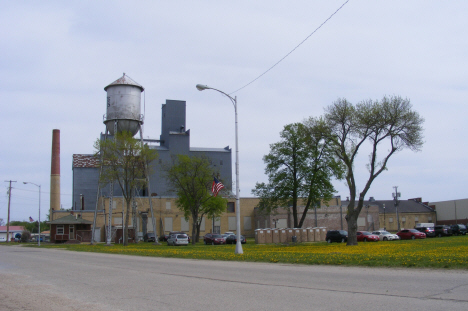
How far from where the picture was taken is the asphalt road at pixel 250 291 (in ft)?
27.8

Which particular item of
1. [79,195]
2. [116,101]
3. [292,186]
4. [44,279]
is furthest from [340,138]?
[79,195]

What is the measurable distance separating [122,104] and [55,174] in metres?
39.7

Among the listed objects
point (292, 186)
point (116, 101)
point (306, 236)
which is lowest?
point (306, 236)

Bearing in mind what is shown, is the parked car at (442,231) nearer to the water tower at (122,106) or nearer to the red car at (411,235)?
the red car at (411,235)

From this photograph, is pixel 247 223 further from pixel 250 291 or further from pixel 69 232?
pixel 250 291

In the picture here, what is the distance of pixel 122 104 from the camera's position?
50.9 m

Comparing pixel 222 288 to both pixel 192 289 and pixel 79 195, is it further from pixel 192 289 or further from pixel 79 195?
pixel 79 195

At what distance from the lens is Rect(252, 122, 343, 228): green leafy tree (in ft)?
158

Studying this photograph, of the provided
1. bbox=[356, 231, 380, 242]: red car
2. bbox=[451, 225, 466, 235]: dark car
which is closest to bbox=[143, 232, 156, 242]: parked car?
bbox=[356, 231, 380, 242]: red car

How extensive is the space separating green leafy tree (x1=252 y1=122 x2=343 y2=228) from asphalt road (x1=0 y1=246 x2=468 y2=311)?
3382 cm

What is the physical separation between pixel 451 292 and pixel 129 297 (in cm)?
725

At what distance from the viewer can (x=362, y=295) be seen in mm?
9211

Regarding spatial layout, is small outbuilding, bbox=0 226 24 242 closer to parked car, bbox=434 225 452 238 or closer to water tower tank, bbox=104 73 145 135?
water tower tank, bbox=104 73 145 135

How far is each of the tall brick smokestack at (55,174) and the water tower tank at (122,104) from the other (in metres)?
35.0
